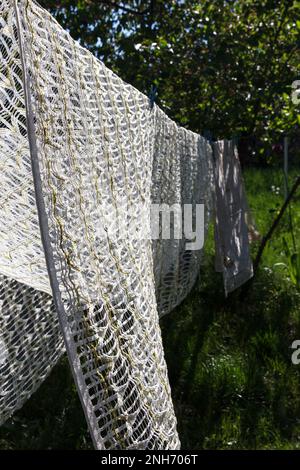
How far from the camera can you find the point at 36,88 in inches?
59.9

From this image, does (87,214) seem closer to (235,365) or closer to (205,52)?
(235,365)

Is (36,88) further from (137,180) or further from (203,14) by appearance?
(203,14)

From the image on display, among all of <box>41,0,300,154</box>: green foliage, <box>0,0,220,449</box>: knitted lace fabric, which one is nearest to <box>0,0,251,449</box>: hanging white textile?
<box>0,0,220,449</box>: knitted lace fabric

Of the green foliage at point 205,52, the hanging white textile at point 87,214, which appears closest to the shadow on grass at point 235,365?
the green foliage at point 205,52

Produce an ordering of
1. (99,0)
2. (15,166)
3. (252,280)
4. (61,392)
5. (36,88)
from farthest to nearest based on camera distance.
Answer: (252,280)
(99,0)
(61,392)
(15,166)
(36,88)

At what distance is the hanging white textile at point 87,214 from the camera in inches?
60.0

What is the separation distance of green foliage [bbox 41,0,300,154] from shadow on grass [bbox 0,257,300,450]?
1.03 meters

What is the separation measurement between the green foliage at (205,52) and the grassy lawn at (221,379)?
987 millimetres

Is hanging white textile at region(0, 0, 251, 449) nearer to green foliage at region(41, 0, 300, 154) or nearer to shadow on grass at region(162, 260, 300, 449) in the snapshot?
shadow on grass at region(162, 260, 300, 449)

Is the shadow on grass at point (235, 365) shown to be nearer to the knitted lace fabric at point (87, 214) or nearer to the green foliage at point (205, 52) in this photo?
the green foliage at point (205, 52)

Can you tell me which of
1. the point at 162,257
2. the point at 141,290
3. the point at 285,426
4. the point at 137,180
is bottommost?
the point at 285,426

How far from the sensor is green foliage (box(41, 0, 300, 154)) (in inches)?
164

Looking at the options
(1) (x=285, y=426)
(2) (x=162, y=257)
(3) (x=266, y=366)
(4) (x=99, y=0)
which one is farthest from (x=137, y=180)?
(4) (x=99, y=0)
